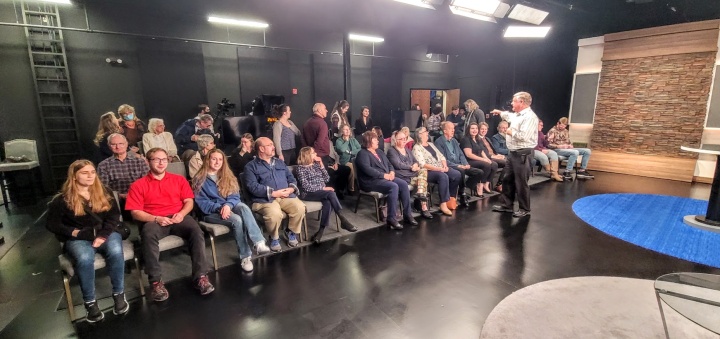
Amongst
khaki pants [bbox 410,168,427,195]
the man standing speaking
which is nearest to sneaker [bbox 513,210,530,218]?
the man standing speaking

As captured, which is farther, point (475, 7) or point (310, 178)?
point (475, 7)

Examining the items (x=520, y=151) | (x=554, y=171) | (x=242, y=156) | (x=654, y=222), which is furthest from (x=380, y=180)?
(x=554, y=171)

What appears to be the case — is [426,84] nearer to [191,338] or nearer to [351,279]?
[351,279]

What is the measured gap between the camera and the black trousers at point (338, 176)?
4.92 metres

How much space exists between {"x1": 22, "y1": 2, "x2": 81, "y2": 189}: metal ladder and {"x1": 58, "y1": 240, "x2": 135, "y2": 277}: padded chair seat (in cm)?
437

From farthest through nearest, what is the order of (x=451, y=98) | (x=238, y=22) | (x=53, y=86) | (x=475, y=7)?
(x=451, y=98) → (x=238, y=22) → (x=475, y=7) → (x=53, y=86)

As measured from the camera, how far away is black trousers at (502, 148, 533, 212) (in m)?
4.31

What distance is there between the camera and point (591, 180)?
658 cm

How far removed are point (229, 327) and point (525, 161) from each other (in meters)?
3.79

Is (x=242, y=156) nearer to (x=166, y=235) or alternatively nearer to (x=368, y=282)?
(x=166, y=235)

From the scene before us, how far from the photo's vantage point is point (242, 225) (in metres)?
2.99

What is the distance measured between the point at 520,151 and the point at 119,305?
433cm

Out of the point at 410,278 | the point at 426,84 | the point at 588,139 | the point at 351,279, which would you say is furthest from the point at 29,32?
the point at 588,139

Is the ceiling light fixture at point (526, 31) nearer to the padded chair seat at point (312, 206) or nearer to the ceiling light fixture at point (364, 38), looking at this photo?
the ceiling light fixture at point (364, 38)
